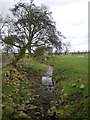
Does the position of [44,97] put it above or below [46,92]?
below

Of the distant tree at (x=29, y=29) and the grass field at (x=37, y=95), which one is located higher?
the distant tree at (x=29, y=29)

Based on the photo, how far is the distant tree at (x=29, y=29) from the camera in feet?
134

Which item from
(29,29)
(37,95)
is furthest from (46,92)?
(29,29)

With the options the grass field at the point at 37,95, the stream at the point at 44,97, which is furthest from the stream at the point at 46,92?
the grass field at the point at 37,95

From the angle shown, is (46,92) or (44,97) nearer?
(44,97)

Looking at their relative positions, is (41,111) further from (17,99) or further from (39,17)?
(39,17)

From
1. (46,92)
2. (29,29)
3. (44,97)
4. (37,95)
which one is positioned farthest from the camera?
(29,29)

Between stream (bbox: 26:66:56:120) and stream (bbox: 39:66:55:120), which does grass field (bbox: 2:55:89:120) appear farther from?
stream (bbox: 39:66:55:120)

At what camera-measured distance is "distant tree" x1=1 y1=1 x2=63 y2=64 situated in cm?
4075

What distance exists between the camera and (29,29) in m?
41.9

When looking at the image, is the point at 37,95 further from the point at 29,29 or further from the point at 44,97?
the point at 29,29

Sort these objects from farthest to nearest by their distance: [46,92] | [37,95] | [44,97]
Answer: [46,92] < [37,95] < [44,97]

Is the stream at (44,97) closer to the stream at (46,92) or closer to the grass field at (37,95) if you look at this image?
the stream at (46,92)

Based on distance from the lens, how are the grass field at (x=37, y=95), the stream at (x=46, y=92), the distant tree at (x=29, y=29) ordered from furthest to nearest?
1. the distant tree at (x=29, y=29)
2. the stream at (x=46, y=92)
3. the grass field at (x=37, y=95)
